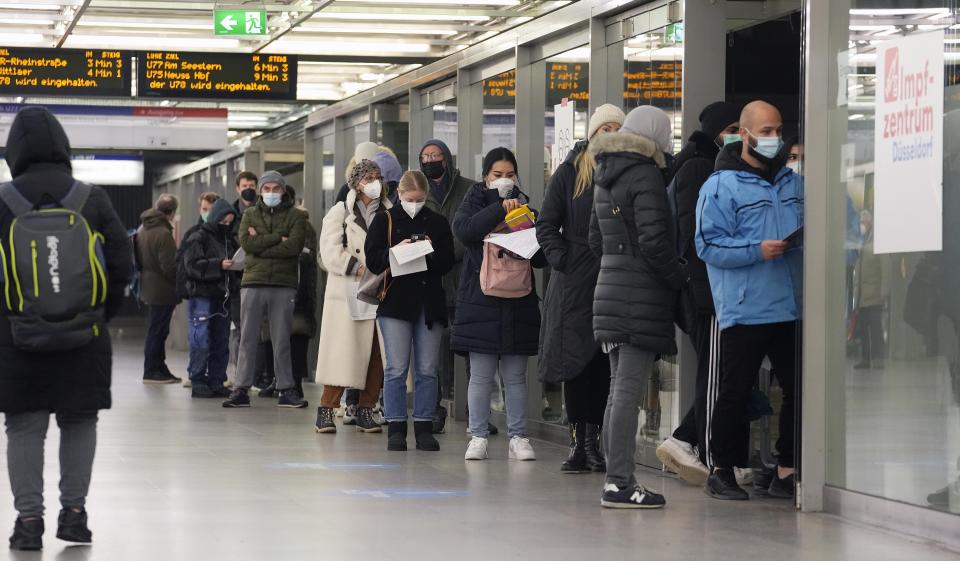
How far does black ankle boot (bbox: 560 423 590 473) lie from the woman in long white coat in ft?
7.98

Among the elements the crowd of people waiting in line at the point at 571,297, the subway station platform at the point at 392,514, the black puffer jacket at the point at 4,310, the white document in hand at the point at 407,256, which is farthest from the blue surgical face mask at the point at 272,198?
the black puffer jacket at the point at 4,310

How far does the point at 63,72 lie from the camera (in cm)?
1747

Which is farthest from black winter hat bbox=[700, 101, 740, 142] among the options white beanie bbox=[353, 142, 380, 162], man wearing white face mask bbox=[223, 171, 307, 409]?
man wearing white face mask bbox=[223, 171, 307, 409]

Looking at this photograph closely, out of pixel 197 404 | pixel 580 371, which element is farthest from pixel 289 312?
pixel 580 371

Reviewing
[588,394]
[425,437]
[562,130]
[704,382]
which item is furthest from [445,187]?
[704,382]

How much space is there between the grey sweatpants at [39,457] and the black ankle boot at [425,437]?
3743 millimetres

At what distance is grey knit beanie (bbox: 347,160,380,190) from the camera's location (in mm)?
10297

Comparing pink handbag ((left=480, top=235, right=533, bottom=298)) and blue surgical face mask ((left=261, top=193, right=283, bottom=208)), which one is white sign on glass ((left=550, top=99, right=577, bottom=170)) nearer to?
pink handbag ((left=480, top=235, right=533, bottom=298))

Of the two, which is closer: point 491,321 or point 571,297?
point 571,297

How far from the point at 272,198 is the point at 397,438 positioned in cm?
364

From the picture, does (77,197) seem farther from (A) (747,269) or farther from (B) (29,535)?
(A) (747,269)

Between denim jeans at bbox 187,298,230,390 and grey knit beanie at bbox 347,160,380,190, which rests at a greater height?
grey knit beanie at bbox 347,160,380,190

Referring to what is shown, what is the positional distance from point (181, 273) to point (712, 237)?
8.20m

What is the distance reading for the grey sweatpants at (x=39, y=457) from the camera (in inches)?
233
